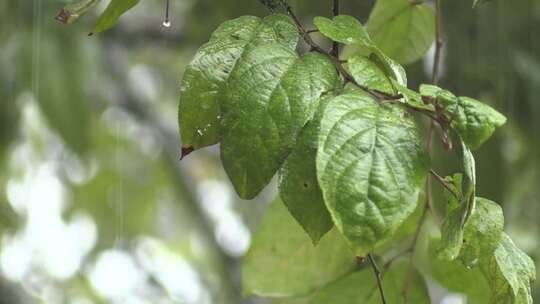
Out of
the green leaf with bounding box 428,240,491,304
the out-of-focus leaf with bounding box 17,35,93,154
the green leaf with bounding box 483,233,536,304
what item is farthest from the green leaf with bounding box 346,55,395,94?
the out-of-focus leaf with bounding box 17,35,93,154

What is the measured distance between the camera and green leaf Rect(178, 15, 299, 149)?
61 cm

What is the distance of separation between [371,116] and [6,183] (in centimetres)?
165

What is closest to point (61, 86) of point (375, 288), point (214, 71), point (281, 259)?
point (281, 259)

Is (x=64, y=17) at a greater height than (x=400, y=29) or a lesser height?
greater

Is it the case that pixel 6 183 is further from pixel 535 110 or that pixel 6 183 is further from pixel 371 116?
pixel 371 116

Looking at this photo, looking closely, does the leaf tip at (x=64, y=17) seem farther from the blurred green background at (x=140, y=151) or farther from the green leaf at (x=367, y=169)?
the blurred green background at (x=140, y=151)

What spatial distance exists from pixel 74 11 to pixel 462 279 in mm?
380

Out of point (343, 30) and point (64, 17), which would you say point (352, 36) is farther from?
point (64, 17)

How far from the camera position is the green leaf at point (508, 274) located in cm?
63

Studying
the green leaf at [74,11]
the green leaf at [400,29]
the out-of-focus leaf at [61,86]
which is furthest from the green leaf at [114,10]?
the out-of-focus leaf at [61,86]

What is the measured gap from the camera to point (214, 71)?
0.61 metres

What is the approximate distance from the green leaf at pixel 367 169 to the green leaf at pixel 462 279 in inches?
10.3

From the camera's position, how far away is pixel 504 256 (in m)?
0.64

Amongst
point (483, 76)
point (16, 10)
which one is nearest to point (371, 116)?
point (483, 76)
